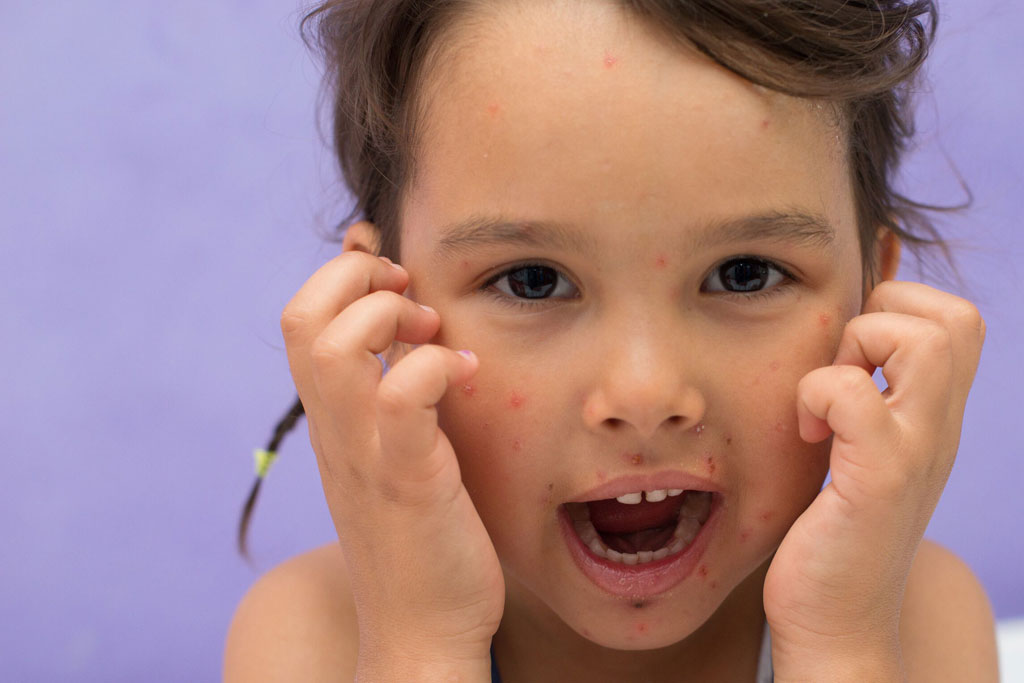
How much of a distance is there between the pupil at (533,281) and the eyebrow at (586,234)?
0.05m

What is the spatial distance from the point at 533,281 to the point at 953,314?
44 cm

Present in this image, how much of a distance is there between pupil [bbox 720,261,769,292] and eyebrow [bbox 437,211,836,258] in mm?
41

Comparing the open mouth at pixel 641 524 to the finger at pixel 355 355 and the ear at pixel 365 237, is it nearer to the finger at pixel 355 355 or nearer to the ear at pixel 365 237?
the finger at pixel 355 355

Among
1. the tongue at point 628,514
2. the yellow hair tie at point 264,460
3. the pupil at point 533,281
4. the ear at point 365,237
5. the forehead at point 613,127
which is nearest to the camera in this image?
the forehead at point 613,127

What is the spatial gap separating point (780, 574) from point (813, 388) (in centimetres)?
20

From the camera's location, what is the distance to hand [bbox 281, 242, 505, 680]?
1.09 meters

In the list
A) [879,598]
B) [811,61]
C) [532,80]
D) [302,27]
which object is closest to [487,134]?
[532,80]

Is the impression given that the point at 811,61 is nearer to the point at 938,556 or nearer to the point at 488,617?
the point at 488,617

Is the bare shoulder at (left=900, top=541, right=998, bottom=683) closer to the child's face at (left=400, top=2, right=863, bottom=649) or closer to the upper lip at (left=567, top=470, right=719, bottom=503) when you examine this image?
the child's face at (left=400, top=2, right=863, bottom=649)

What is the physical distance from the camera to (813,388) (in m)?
1.10

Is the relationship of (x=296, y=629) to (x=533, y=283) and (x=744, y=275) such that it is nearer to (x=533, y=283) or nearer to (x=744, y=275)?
(x=533, y=283)

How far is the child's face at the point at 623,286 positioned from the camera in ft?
3.44

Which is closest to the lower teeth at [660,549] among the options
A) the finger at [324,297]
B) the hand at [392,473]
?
the hand at [392,473]

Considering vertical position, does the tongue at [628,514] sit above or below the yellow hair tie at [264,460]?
below
